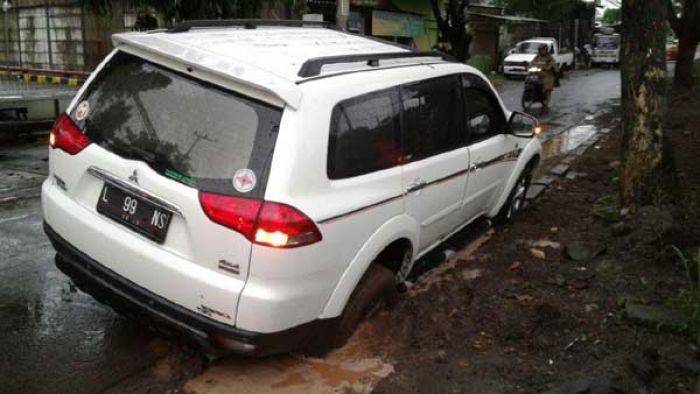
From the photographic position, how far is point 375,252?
3.44 meters

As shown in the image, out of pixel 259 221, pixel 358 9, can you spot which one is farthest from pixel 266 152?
pixel 358 9

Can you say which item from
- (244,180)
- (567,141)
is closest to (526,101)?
(567,141)

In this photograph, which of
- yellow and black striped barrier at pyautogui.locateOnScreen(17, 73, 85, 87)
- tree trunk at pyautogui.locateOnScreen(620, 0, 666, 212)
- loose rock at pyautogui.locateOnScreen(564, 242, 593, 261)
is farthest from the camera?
yellow and black striped barrier at pyautogui.locateOnScreen(17, 73, 85, 87)

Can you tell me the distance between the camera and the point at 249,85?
9.75 ft

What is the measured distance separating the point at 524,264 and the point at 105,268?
10.7ft

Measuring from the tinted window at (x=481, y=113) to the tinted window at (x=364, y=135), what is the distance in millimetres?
1153

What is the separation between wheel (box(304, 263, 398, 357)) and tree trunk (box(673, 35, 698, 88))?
1938 centimetres

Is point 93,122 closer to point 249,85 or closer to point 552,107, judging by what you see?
point 249,85

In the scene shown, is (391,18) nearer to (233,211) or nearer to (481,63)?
(481,63)

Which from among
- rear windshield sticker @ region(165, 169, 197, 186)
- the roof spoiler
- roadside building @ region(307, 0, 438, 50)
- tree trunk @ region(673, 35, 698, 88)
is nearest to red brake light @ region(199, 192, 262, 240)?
rear windshield sticker @ region(165, 169, 197, 186)

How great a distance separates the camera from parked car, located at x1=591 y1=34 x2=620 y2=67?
121 ft

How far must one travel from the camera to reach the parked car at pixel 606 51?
3675 centimetres

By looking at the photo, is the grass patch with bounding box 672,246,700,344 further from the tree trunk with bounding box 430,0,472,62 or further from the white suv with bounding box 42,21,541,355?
the tree trunk with bounding box 430,0,472,62

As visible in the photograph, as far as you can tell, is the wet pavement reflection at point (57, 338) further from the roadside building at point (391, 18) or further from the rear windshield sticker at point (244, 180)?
the roadside building at point (391, 18)
